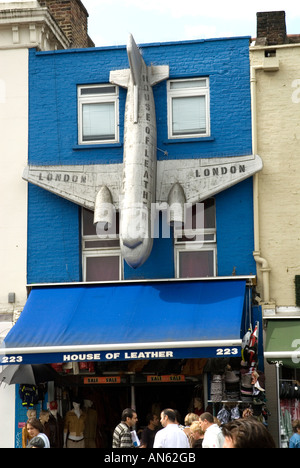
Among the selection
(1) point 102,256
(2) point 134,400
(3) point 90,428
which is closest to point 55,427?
(3) point 90,428

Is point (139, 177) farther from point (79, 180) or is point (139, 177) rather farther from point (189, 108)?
point (189, 108)

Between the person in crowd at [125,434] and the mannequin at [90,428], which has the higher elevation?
the person in crowd at [125,434]

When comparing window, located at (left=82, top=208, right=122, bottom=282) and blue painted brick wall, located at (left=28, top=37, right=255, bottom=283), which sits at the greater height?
blue painted brick wall, located at (left=28, top=37, right=255, bottom=283)

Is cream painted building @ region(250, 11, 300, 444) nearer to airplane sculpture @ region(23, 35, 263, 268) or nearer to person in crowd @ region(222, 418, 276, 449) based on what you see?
airplane sculpture @ region(23, 35, 263, 268)

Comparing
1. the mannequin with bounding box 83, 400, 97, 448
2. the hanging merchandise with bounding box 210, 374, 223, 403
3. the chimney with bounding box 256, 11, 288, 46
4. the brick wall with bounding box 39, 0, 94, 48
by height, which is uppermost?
the brick wall with bounding box 39, 0, 94, 48

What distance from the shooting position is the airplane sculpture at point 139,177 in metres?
16.9

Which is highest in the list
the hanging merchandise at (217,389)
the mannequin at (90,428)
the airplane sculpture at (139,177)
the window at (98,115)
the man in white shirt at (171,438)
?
the window at (98,115)

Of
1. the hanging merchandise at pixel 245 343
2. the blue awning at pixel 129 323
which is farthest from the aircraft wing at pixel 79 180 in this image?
the hanging merchandise at pixel 245 343

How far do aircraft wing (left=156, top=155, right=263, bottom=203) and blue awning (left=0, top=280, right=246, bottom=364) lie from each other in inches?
71.9

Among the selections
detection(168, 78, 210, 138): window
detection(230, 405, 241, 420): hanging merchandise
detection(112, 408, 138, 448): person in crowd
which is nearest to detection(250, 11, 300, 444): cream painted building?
detection(168, 78, 210, 138): window

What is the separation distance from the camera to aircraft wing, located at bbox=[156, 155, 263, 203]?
57.8 ft

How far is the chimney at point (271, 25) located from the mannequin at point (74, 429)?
9068 millimetres

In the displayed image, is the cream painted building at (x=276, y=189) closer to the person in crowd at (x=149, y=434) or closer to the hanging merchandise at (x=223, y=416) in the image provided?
the hanging merchandise at (x=223, y=416)
